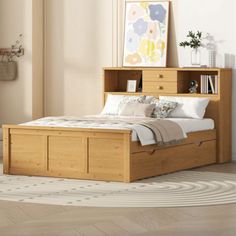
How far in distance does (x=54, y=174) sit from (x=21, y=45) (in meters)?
2.68

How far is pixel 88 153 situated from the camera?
7559 millimetres

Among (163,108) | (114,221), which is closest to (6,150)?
(163,108)

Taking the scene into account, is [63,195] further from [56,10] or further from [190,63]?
[56,10]

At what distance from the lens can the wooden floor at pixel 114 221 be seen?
516 centimetres

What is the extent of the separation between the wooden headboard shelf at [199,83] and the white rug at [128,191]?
1.11 m

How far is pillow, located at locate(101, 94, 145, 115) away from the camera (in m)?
8.79

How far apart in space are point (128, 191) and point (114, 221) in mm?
1347

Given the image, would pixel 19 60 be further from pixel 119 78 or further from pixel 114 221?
pixel 114 221

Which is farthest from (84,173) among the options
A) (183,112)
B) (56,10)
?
(56,10)

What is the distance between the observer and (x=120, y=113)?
872 centimetres

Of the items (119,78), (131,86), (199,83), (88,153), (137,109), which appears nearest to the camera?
(88,153)

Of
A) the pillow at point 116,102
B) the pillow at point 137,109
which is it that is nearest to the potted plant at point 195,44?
the pillow at point 116,102

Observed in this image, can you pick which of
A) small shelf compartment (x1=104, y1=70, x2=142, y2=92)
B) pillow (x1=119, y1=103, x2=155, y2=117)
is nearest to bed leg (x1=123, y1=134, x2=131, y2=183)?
pillow (x1=119, y1=103, x2=155, y2=117)

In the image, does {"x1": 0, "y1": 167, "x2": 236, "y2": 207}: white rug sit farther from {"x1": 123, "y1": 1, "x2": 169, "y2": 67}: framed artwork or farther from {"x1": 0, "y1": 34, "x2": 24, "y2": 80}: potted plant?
{"x1": 0, "y1": 34, "x2": 24, "y2": 80}: potted plant
